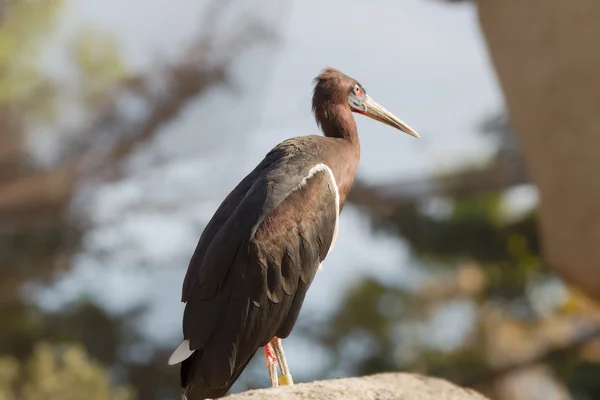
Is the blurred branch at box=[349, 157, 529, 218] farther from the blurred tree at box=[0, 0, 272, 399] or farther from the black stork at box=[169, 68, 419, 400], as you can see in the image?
the black stork at box=[169, 68, 419, 400]

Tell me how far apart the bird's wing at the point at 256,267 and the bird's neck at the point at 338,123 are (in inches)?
8.8

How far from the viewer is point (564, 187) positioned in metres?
5.88

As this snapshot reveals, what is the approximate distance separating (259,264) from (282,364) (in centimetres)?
29

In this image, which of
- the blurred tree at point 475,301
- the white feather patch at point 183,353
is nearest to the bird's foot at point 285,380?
the white feather patch at point 183,353

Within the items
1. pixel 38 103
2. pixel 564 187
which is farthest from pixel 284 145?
pixel 38 103

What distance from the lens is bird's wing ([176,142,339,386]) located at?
2.49 m

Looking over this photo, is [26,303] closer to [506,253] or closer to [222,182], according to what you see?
[222,182]

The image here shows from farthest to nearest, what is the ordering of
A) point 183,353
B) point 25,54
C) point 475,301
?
point 475,301 → point 25,54 → point 183,353

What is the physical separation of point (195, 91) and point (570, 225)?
100 inches

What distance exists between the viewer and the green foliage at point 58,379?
676 centimetres

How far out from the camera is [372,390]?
2.61 metres

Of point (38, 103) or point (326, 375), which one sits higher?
point (38, 103)

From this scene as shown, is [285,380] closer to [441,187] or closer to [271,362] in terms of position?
[271,362]

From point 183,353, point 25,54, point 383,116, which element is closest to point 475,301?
point 25,54
